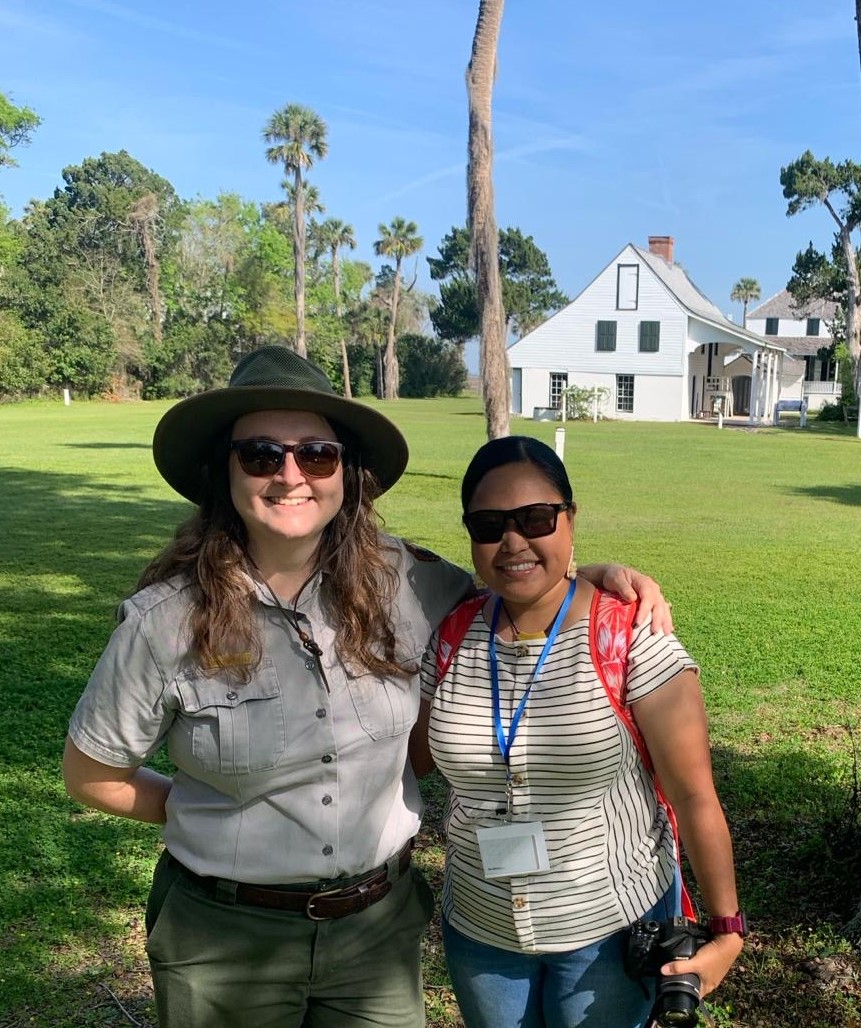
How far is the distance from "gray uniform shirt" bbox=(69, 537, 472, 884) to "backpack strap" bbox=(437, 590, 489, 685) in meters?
0.15

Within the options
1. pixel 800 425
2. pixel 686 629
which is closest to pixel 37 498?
pixel 686 629

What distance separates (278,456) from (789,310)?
7345 centimetres

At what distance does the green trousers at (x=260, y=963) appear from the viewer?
1.90m

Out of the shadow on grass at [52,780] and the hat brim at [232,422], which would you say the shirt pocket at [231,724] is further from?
the shadow on grass at [52,780]

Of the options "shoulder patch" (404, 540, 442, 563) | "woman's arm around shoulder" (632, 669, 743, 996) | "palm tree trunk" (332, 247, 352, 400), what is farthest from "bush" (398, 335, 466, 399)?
"woman's arm around shoulder" (632, 669, 743, 996)

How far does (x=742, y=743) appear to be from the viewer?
5.25 meters

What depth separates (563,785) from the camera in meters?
1.88

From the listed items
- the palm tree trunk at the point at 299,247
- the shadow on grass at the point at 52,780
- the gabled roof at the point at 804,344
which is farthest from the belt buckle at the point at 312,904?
the gabled roof at the point at 804,344

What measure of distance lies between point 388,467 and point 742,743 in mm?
3785

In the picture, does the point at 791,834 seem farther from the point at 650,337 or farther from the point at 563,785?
the point at 650,337

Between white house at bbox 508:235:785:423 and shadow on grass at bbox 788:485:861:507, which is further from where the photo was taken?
white house at bbox 508:235:785:423

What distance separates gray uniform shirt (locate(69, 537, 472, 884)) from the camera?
1851mm

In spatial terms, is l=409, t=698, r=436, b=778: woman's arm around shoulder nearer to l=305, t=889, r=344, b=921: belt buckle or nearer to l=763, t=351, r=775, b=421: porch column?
l=305, t=889, r=344, b=921: belt buckle

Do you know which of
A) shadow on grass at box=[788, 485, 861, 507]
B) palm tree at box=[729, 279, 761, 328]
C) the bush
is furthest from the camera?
palm tree at box=[729, 279, 761, 328]
